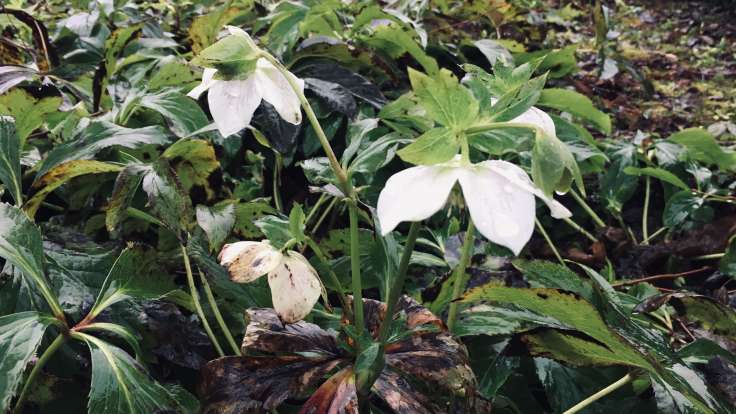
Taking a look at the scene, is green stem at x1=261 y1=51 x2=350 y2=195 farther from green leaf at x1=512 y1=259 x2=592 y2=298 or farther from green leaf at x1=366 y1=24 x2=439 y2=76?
green leaf at x1=366 y1=24 x2=439 y2=76

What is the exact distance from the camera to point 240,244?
1.77ft

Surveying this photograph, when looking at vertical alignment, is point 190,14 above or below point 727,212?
above

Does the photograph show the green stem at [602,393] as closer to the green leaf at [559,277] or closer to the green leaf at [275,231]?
the green leaf at [559,277]

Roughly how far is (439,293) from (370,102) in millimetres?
432

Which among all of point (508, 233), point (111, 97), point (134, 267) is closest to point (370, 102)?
point (111, 97)

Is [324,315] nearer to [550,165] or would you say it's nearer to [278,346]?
[278,346]

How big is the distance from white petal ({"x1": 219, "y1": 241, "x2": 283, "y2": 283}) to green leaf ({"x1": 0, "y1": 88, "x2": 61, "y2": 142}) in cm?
40

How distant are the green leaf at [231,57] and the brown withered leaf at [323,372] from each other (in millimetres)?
221

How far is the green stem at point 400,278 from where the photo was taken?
47 cm

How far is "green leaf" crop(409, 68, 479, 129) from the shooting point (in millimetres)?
458

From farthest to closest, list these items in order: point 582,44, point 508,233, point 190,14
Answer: point 582,44, point 190,14, point 508,233

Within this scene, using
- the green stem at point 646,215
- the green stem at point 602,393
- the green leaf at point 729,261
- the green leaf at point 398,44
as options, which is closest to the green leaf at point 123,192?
the green stem at point 602,393

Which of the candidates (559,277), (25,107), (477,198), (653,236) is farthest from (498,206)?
(653,236)

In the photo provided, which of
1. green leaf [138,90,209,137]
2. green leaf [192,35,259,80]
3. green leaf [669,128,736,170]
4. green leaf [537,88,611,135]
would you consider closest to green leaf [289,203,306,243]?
green leaf [192,35,259,80]
